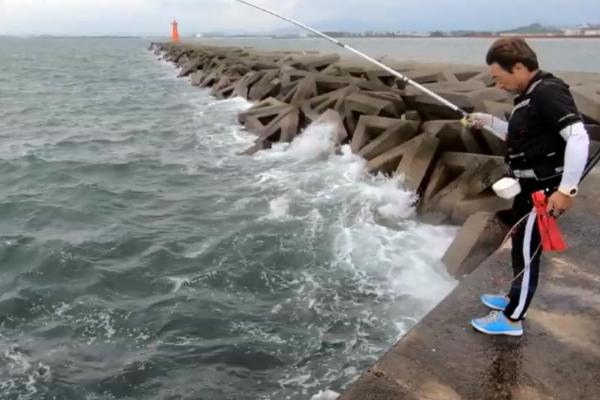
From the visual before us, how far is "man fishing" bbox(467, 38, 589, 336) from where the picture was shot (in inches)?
94.0

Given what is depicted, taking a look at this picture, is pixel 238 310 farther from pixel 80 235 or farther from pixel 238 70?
pixel 238 70

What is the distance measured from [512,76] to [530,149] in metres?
0.35

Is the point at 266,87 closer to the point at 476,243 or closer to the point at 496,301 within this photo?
the point at 476,243

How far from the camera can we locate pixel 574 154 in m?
2.34

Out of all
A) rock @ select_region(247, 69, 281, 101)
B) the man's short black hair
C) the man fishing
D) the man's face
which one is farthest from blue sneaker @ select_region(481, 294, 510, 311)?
rock @ select_region(247, 69, 281, 101)

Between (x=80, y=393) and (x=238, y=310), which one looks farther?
(x=238, y=310)

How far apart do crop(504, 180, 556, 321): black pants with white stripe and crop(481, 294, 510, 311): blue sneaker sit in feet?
0.72

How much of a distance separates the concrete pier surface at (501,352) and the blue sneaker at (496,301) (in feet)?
0.14

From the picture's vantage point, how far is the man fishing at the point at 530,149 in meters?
2.39

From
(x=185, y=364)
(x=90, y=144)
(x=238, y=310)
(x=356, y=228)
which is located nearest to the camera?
(x=185, y=364)

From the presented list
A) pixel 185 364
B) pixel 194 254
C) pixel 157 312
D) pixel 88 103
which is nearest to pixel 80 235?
pixel 194 254

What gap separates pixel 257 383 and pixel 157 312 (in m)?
1.38

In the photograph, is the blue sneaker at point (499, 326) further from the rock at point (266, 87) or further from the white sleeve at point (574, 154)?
the rock at point (266, 87)

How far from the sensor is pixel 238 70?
1959 cm
